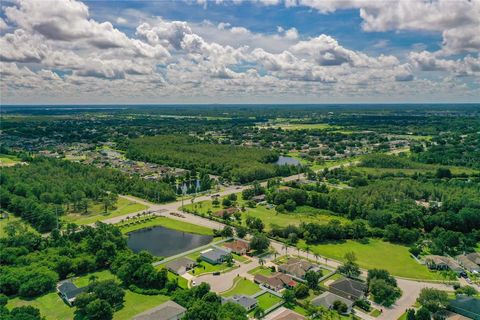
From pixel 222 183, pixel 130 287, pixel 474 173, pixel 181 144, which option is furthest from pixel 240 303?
pixel 181 144

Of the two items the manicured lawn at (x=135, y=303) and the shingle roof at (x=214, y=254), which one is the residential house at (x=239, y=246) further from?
the manicured lawn at (x=135, y=303)

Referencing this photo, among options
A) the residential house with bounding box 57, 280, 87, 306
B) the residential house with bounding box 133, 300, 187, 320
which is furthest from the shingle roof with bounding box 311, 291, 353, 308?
the residential house with bounding box 57, 280, 87, 306

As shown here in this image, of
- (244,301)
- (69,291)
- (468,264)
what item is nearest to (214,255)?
(244,301)

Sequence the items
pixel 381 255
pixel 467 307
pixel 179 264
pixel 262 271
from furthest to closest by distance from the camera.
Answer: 1. pixel 381 255
2. pixel 179 264
3. pixel 262 271
4. pixel 467 307

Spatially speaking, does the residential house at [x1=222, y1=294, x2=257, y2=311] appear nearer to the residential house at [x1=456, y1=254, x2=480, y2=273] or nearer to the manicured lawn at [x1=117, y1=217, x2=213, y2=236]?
the manicured lawn at [x1=117, y1=217, x2=213, y2=236]

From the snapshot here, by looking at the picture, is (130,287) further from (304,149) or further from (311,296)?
(304,149)

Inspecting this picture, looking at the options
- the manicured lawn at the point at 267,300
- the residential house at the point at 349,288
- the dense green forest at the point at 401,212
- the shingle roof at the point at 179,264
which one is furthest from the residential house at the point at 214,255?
the residential house at the point at 349,288

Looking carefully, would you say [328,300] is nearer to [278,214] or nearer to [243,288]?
[243,288]
